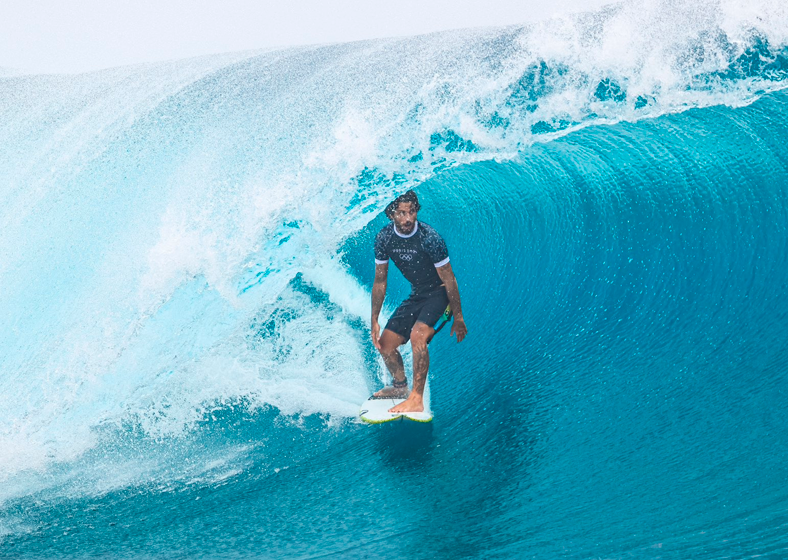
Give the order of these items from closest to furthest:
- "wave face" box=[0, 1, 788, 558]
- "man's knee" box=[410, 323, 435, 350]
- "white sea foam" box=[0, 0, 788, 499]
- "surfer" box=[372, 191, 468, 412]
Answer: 1. "wave face" box=[0, 1, 788, 558]
2. "surfer" box=[372, 191, 468, 412]
3. "man's knee" box=[410, 323, 435, 350]
4. "white sea foam" box=[0, 0, 788, 499]

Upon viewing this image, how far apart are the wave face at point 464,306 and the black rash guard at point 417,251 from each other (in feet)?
2.93

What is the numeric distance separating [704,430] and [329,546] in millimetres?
1909

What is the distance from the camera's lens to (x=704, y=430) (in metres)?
3.40

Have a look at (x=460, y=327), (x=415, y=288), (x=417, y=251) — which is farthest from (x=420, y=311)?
(x=417, y=251)

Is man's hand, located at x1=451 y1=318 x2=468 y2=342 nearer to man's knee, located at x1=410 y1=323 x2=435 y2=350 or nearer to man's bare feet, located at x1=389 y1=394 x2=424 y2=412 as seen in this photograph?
man's knee, located at x1=410 y1=323 x2=435 y2=350

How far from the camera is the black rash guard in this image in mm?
3797

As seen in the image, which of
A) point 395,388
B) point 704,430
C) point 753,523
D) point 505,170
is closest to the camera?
point 753,523

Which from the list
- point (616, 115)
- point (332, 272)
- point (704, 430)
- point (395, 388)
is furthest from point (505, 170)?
point (704, 430)

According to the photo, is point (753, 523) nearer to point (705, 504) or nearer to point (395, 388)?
point (705, 504)

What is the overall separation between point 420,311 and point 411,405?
22.0 inches

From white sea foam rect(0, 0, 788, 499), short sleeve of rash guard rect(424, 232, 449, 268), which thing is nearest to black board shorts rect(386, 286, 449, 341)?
short sleeve of rash guard rect(424, 232, 449, 268)

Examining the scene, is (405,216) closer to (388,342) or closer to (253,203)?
(388,342)

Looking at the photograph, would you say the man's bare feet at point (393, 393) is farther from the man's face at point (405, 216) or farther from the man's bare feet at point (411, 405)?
the man's face at point (405, 216)

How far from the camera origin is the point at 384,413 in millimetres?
4078
